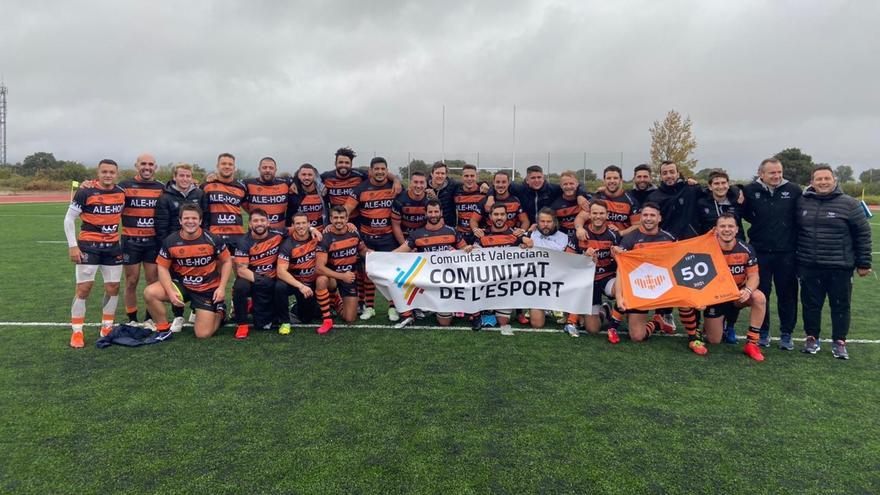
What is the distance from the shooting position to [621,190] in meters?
5.56

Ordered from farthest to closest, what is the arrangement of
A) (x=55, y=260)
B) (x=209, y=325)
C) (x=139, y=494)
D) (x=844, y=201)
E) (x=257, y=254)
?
(x=55, y=260), (x=257, y=254), (x=209, y=325), (x=844, y=201), (x=139, y=494)

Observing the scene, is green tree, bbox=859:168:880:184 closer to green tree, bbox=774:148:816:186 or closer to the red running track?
green tree, bbox=774:148:816:186

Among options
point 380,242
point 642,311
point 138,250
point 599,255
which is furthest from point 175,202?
point 642,311

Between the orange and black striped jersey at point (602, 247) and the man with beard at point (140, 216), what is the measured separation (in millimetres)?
4543

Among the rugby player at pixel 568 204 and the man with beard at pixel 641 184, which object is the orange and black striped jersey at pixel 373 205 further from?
the man with beard at pixel 641 184

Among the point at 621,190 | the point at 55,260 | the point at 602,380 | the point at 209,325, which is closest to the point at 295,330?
the point at 209,325

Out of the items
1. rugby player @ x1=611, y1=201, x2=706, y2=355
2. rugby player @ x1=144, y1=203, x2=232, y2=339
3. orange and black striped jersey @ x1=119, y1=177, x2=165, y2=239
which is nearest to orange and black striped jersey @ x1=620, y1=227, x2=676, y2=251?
rugby player @ x1=611, y1=201, x2=706, y2=355

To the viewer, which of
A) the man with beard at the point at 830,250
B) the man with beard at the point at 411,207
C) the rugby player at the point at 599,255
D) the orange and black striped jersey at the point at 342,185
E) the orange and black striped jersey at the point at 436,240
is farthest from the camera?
the orange and black striped jersey at the point at 342,185

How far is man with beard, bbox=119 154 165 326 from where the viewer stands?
495cm

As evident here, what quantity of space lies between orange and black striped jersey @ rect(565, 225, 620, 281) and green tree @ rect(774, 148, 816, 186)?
50.7 metres

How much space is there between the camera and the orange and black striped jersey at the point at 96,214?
4.57 metres

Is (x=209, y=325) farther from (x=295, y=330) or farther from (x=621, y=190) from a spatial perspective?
(x=621, y=190)

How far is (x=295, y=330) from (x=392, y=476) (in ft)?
9.64

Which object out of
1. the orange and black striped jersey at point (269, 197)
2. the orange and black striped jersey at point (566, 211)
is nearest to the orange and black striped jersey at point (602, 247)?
the orange and black striped jersey at point (566, 211)
